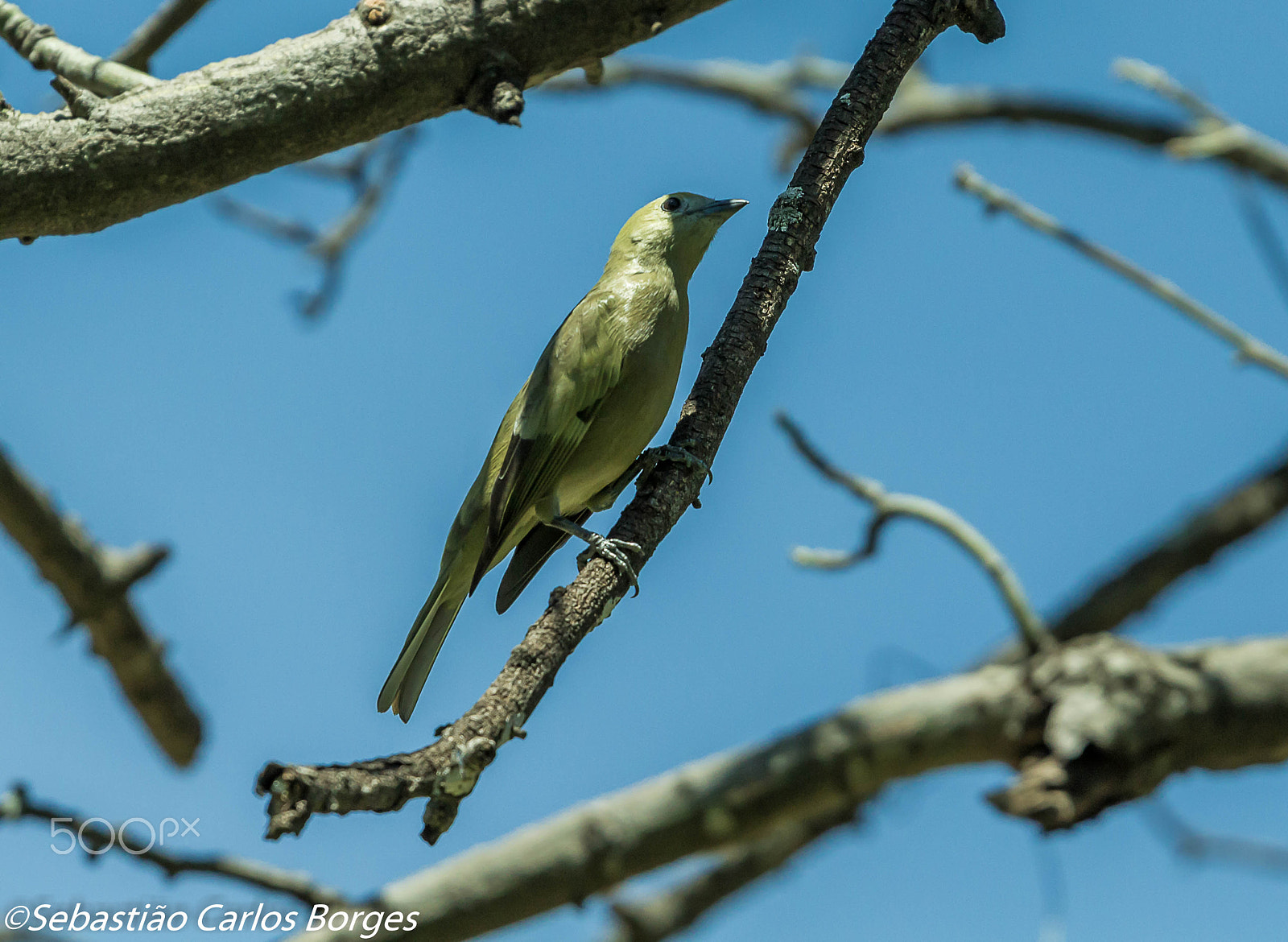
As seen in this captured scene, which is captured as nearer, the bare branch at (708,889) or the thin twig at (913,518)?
the thin twig at (913,518)

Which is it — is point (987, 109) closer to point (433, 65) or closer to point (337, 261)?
point (337, 261)

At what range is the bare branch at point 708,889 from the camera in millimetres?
5145

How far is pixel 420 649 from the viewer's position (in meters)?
5.32

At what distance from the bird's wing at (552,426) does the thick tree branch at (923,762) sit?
257 centimetres

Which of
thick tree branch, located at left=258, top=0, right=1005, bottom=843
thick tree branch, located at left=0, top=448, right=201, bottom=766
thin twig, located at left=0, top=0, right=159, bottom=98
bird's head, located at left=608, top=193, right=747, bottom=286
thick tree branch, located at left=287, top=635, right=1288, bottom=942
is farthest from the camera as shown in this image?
bird's head, located at left=608, top=193, right=747, bottom=286

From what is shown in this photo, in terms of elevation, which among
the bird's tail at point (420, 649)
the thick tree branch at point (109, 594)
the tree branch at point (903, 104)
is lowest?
the bird's tail at point (420, 649)

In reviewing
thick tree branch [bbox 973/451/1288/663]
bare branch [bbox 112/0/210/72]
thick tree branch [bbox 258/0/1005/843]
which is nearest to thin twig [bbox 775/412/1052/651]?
thick tree branch [bbox 258/0/1005/843]

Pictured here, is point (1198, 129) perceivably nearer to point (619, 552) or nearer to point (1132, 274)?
point (1132, 274)

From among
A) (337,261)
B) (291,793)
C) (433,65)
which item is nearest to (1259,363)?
(433,65)

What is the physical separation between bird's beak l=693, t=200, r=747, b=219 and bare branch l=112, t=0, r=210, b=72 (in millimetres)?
2654

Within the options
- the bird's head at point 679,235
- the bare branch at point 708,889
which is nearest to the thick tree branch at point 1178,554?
the bare branch at point 708,889

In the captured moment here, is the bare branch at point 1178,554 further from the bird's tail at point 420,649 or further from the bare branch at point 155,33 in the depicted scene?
the bare branch at point 155,33

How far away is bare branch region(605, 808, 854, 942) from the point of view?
5145 millimetres

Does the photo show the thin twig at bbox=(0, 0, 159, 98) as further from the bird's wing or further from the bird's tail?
the bird's tail
